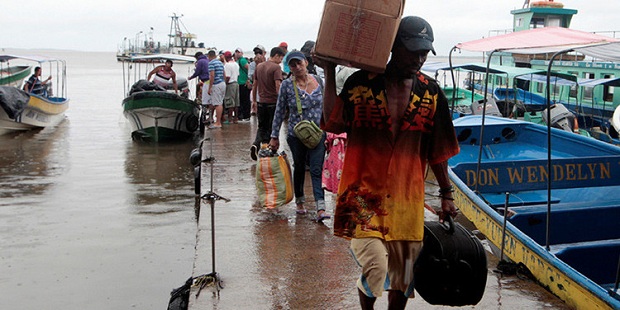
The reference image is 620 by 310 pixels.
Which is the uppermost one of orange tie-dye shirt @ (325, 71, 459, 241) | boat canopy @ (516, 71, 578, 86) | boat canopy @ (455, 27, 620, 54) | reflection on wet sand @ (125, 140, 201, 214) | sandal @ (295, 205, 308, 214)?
boat canopy @ (455, 27, 620, 54)

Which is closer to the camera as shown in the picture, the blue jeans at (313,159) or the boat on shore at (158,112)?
the blue jeans at (313,159)

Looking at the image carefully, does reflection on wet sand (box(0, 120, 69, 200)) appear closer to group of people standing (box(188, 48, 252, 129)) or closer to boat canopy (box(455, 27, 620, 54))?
group of people standing (box(188, 48, 252, 129))

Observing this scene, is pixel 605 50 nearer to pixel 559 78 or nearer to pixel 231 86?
pixel 231 86

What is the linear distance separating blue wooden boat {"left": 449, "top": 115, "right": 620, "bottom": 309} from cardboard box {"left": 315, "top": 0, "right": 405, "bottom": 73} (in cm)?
218

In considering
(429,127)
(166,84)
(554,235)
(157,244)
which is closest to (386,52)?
(429,127)

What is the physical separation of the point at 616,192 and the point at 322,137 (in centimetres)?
385

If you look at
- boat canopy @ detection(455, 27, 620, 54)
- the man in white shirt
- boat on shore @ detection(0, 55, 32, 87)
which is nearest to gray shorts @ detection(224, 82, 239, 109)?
the man in white shirt

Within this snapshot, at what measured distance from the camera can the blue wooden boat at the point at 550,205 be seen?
16.7 feet

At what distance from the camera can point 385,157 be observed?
11.4 ft

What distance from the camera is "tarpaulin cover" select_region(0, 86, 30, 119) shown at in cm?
1813

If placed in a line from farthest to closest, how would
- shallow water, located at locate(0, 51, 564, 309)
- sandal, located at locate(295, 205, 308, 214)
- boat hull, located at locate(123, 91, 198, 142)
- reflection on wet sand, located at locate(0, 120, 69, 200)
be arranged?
boat hull, located at locate(123, 91, 198, 142) < reflection on wet sand, located at locate(0, 120, 69, 200) < sandal, located at locate(295, 205, 308, 214) < shallow water, located at locate(0, 51, 564, 309)

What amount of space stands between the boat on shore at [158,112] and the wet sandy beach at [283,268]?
9.25 meters

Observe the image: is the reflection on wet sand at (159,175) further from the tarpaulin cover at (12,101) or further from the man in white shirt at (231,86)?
the tarpaulin cover at (12,101)

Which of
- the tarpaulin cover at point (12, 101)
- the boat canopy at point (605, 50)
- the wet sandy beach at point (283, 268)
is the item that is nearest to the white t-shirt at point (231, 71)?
the tarpaulin cover at point (12, 101)
